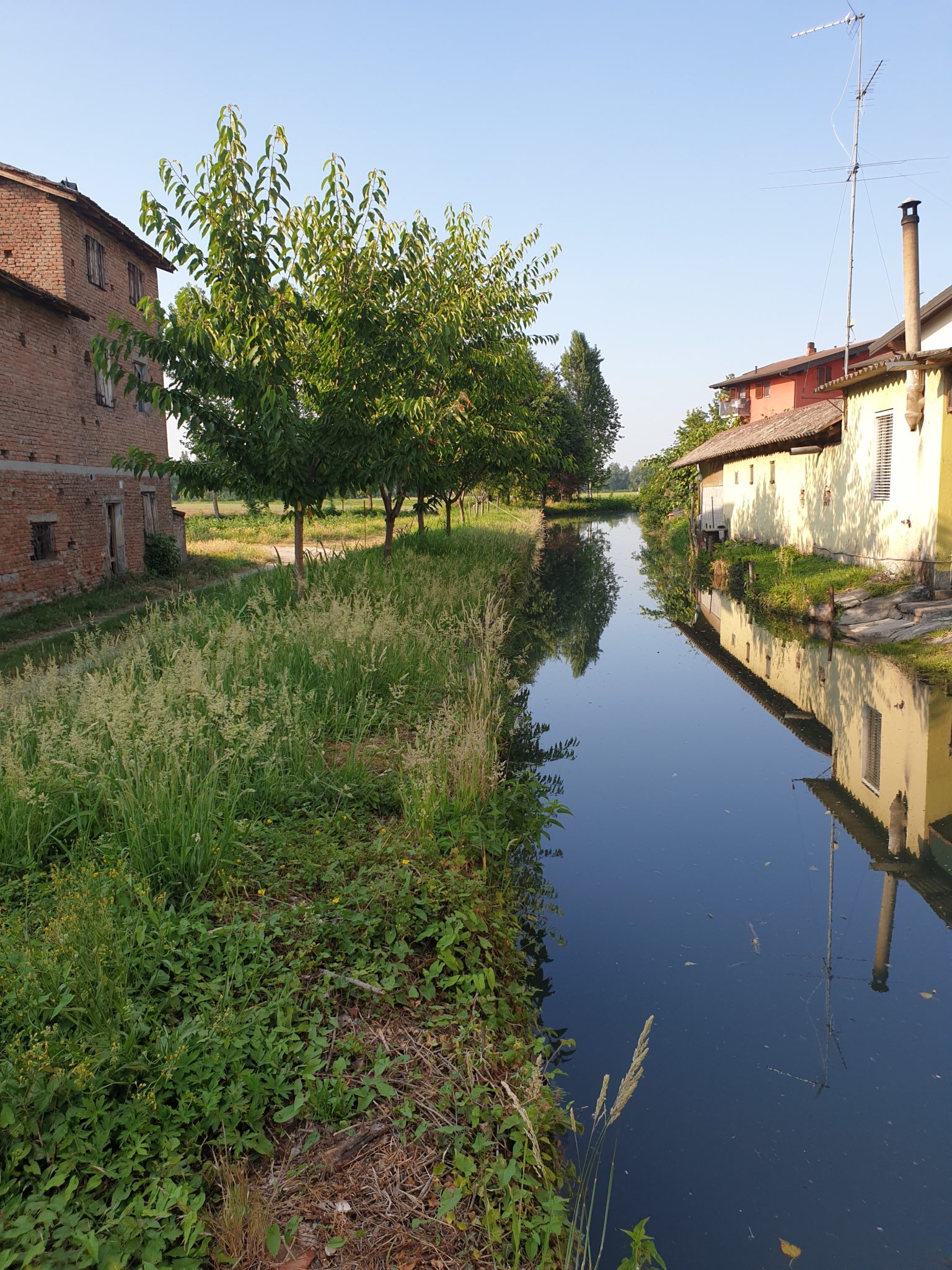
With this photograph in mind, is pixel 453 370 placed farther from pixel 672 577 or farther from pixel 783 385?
pixel 783 385

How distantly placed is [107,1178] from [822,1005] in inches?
148

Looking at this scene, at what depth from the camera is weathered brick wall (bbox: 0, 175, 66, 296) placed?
16.0 m

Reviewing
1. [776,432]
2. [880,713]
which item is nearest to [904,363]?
[880,713]

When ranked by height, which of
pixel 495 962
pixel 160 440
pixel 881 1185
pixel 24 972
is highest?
pixel 160 440

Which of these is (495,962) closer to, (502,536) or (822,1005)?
(822,1005)

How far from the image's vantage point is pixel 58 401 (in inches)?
645

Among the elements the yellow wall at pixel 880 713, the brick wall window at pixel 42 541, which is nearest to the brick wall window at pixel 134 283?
the brick wall window at pixel 42 541

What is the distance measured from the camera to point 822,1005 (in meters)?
4.57

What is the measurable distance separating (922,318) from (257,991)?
1716 cm

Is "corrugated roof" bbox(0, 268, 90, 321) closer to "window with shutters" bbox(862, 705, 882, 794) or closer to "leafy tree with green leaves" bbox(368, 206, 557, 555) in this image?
"leafy tree with green leaves" bbox(368, 206, 557, 555)

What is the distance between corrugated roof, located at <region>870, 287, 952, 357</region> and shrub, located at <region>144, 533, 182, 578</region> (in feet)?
58.1

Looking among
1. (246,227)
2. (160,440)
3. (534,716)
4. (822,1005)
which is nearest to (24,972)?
(822,1005)

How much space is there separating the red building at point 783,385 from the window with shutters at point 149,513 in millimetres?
25201

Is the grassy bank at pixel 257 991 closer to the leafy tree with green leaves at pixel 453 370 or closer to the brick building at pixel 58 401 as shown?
the leafy tree with green leaves at pixel 453 370
